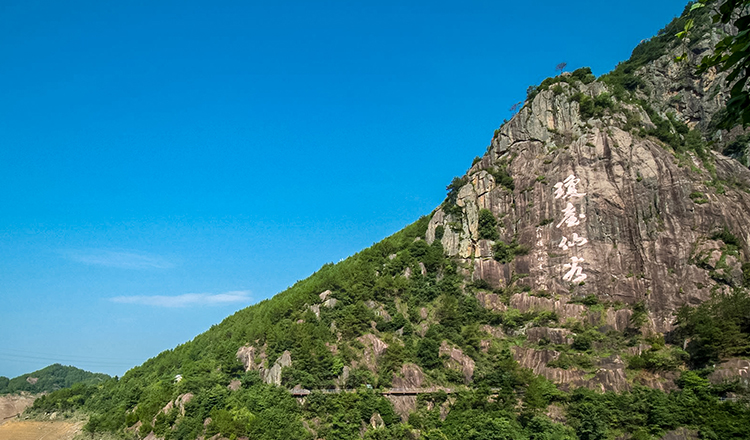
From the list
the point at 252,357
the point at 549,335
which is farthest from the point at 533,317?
the point at 252,357

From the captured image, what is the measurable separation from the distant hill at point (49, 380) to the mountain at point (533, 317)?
56762 mm

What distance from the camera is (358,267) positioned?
7800cm

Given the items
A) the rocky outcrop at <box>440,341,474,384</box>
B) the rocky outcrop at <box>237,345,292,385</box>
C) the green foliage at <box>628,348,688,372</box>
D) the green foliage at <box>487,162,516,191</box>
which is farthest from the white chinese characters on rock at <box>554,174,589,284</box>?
the rocky outcrop at <box>237,345,292,385</box>

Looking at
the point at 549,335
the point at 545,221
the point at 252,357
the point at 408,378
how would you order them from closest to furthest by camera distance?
1. the point at 408,378
2. the point at 549,335
3. the point at 252,357
4. the point at 545,221

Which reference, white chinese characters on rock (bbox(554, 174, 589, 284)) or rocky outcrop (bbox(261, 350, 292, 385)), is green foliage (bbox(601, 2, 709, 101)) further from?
rocky outcrop (bbox(261, 350, 292, 385))

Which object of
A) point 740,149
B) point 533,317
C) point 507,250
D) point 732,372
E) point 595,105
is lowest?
point 732,372

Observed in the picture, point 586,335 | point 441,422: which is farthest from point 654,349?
point 441,422

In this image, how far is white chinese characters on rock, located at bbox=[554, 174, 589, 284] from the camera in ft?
212

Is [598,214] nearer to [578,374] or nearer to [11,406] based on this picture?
[578,374]

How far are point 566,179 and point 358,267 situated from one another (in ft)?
112

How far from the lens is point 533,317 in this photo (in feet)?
206

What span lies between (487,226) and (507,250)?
4.83 metres

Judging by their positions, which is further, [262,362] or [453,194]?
[453,194]

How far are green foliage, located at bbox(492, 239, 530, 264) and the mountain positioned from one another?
325mm
